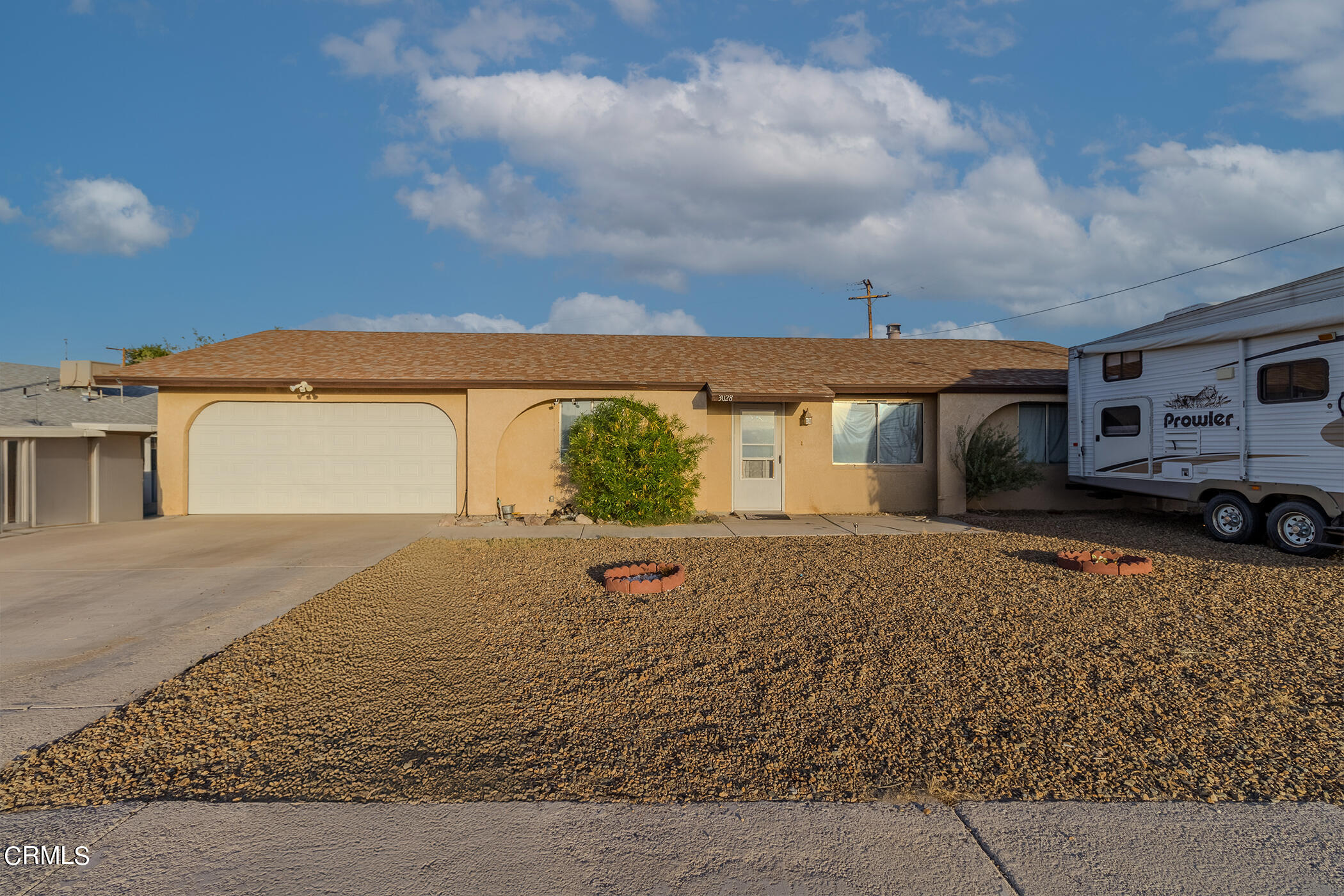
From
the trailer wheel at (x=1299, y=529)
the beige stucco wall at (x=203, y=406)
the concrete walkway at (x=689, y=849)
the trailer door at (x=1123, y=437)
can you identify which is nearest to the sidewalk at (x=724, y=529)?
the beige stucco wall at (x=203, y=406)

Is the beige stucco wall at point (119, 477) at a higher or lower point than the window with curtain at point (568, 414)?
lower

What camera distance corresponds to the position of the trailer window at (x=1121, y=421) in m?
11.1

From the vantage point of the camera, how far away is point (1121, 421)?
11.4 metres

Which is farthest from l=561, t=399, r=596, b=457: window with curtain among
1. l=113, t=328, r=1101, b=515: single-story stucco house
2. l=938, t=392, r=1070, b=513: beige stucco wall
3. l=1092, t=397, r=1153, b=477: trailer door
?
l=1092, t=397, r=1153, b=477: trailer door

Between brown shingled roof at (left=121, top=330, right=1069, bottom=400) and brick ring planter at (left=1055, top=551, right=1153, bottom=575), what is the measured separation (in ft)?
17.4

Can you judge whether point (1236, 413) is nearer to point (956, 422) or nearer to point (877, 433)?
point (956, 422)

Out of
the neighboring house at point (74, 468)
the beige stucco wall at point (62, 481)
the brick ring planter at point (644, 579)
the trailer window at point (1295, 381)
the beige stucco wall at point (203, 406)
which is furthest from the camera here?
the beige stucco wall at point (203, 406)

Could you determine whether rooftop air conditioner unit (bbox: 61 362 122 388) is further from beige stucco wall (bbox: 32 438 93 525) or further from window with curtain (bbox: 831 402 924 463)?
window with curtain (bbox: 831 402 924 463)

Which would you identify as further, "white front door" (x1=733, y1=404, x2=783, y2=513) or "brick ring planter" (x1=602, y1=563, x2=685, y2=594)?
"white front door" (x1=733, y1=404, x2=783, y2=513)

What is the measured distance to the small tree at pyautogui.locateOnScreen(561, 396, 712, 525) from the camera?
1168 centimetres

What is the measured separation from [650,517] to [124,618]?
7225 mm

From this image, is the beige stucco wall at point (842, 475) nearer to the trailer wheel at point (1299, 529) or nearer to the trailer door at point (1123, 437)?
the trailer door at point (1123, 437)

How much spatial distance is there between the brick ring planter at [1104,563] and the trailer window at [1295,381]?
3.00 meters

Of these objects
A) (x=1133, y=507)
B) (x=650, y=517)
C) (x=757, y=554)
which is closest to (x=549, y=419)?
(x=650, y=517)
